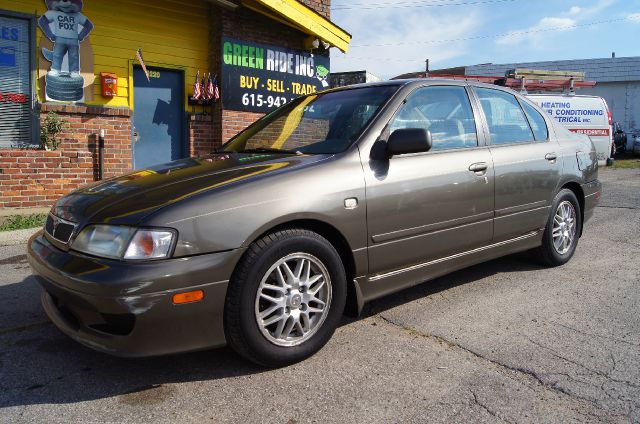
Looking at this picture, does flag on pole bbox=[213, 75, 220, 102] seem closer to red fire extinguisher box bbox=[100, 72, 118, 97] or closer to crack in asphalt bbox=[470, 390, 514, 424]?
red fire extinguisher box bbox=[100, 72, 118, 97]

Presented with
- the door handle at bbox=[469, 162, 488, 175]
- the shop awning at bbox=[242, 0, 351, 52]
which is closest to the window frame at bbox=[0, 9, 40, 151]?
the shop awning at bbox=[242, 0, 351, 52]

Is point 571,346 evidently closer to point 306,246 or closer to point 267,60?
point 306,246

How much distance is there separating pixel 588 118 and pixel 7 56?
1343cm

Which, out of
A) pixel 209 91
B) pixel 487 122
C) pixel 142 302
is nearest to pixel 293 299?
pixel 142 302

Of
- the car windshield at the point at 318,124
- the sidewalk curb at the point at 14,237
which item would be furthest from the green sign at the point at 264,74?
the car windshield at the point at 318,124

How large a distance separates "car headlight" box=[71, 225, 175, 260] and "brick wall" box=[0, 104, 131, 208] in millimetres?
5602

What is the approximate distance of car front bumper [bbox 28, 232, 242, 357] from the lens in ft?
7.75

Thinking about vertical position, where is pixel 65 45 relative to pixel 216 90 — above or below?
above

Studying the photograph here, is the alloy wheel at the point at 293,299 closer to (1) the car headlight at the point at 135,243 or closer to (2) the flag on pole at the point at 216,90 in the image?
(1) the car headlight at the point at 135,243

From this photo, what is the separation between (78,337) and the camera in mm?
2555

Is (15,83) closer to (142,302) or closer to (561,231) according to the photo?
(142,302)

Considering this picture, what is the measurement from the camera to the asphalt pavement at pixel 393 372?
237 cm

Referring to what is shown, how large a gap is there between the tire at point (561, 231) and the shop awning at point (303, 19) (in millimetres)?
6259

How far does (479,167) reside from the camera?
383 cm
